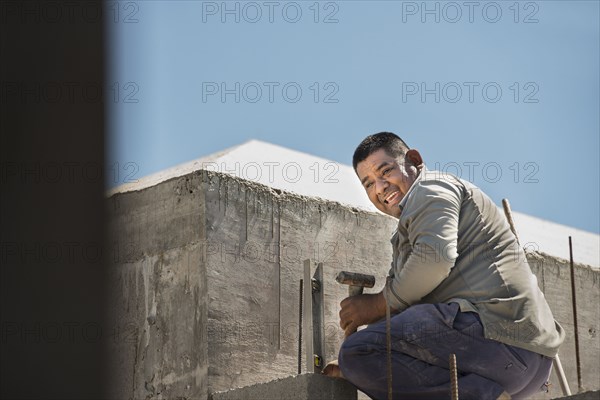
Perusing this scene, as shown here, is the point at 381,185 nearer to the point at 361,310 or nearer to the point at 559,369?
the point at 361,310

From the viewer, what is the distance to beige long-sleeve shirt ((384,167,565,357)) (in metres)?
5.03

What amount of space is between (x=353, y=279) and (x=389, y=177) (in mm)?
542

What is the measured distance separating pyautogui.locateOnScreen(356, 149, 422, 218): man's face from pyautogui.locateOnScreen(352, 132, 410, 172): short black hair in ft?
0.07

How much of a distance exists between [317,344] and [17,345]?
3573 mm

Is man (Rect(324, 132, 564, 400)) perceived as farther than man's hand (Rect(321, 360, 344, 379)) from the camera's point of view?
No

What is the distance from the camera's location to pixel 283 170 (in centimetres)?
811

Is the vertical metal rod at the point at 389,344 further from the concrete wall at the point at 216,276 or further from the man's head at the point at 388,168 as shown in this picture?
the concrete wall at the point at 216,276

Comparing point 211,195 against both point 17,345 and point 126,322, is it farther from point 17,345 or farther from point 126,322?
point 17,345

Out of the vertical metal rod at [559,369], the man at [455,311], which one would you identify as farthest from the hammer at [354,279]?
the vertical metal rod at [559,369]

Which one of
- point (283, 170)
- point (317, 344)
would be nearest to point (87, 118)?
point (317, 344)

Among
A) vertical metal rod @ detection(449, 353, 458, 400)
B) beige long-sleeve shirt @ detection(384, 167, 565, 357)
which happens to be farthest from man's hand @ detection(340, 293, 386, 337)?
vertical metal rod @ detection(449, 353, 458, 400)

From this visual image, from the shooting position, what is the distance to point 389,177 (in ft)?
18.5

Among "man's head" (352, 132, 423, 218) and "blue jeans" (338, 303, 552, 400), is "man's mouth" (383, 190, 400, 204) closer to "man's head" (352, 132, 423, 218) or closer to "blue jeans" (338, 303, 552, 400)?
"man's head" (352, 132, 423, 218)

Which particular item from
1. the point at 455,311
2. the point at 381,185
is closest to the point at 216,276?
the point at 381,185
